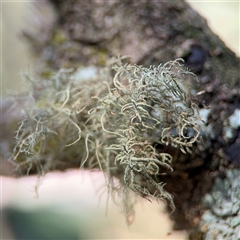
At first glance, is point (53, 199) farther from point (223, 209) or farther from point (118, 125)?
point (223, 209)

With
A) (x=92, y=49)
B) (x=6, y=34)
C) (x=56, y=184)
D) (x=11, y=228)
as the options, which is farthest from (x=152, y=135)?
(x=6, y=34)

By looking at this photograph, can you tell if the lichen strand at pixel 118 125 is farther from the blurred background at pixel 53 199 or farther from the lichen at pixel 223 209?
the blurred background at pixel 53 199

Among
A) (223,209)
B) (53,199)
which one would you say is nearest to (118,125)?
(223,209)

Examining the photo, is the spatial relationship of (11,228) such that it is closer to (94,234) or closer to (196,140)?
(94,234)

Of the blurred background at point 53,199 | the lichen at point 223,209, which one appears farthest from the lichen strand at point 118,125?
the blurred background at point 53,199

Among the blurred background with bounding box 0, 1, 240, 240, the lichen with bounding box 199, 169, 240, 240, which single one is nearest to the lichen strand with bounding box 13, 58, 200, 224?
the lichen with bounding box 199, 169, 240, 240

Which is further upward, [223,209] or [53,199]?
[223,209]
